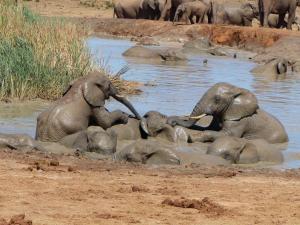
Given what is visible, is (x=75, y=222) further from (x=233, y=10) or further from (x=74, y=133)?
(x=233, y=10)

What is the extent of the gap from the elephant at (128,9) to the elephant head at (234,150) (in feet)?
102

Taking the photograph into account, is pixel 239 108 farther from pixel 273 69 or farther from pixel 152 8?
pixel 152 8

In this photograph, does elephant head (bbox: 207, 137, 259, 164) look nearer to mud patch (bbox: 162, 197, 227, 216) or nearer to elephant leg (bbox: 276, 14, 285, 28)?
mud patch (bbox: 162, 197, 227, 216)

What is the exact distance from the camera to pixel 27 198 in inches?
299

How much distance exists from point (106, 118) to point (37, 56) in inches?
151

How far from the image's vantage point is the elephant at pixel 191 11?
36.6 metres

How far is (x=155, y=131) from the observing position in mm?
11867

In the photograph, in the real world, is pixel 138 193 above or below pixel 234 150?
above

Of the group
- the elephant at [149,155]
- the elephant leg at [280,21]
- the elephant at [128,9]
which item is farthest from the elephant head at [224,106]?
the elephant at [128,9]

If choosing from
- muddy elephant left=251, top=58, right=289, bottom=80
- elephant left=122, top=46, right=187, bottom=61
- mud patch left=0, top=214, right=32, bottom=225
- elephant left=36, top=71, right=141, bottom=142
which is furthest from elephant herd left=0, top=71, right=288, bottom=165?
Result: elephant left=122, top=46, right=187, bottom=61

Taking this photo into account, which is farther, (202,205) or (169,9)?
(169,9)

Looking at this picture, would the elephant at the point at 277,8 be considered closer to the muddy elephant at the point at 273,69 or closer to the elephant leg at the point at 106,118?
the muddy elephant at the point at 273,69

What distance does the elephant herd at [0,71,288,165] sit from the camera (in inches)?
415

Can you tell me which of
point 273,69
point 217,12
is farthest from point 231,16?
point 273,69
